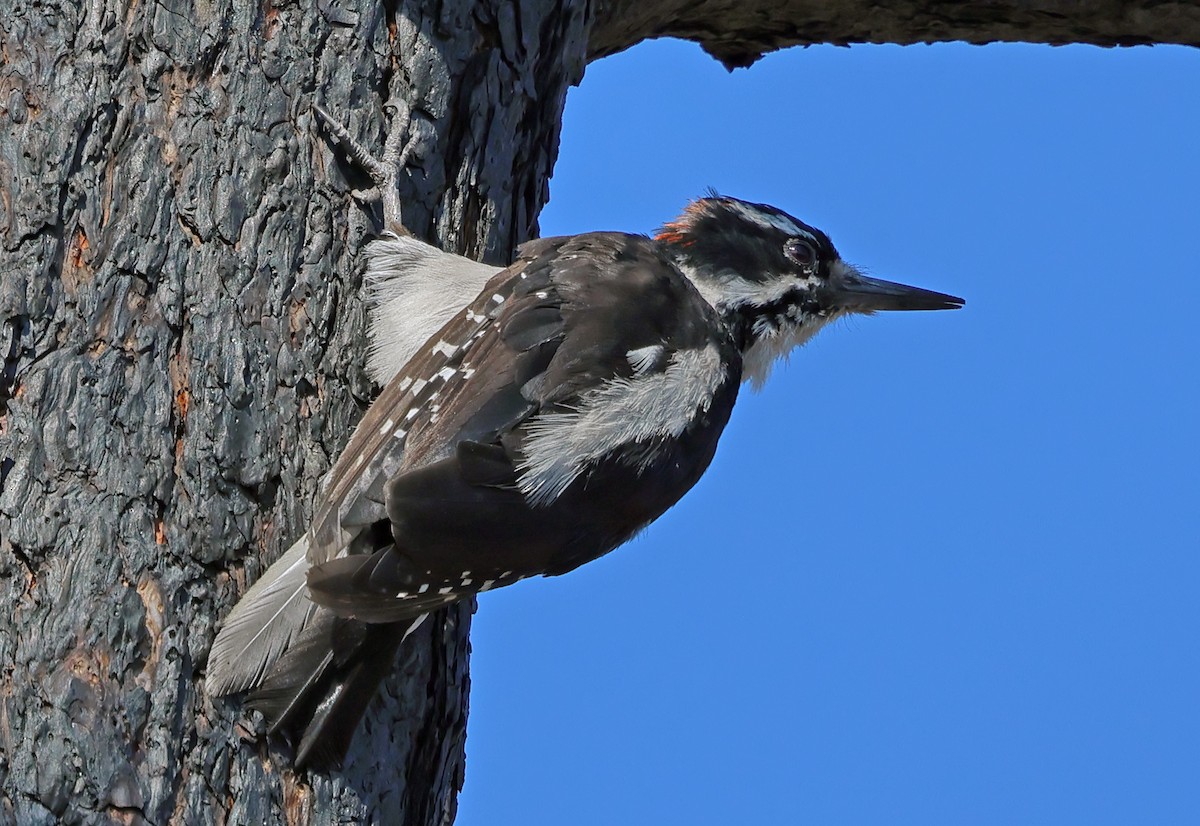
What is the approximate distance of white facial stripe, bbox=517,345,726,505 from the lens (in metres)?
2.36

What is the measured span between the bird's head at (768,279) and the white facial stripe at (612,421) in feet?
1.61

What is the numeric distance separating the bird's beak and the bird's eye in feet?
0.24

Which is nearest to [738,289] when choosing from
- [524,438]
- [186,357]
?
[524,438]

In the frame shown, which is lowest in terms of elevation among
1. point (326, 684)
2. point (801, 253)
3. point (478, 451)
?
point (326, 684)

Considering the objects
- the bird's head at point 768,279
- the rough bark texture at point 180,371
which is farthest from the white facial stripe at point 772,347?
the rough bark texture at point 180,371

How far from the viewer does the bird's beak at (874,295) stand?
330cm

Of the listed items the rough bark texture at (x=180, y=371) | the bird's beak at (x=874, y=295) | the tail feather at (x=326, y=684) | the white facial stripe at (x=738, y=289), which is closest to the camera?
the rough bark texture at (x=180, y=371)

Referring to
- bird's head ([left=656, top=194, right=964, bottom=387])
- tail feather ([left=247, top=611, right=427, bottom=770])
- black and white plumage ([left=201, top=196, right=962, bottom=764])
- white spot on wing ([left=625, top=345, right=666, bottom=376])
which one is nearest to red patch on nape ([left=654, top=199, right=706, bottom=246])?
bird's head ([left=656, top=194, right=964, bottom=387])

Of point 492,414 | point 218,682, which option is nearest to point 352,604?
point 218,682

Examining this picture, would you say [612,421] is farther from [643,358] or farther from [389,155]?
[389,155]

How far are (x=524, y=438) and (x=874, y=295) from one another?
1268 millimetres

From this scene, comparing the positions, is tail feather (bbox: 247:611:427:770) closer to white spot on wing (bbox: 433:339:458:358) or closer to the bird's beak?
white spot on wing (bbox: 433:339:458:358)

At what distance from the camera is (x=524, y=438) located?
93.4 inches

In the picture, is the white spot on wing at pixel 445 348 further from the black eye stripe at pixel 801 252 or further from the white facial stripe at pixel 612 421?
the black eye stripe at pixel 801 252
